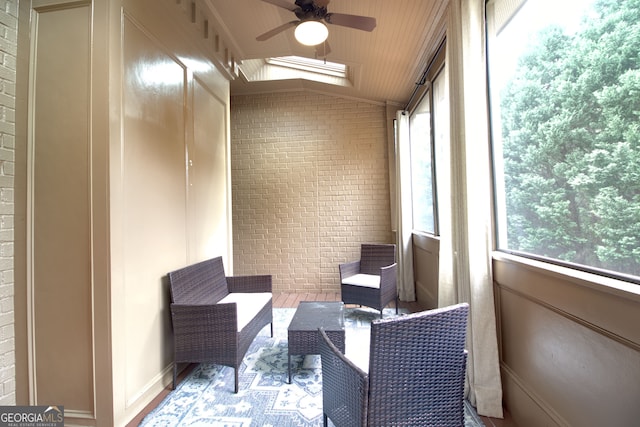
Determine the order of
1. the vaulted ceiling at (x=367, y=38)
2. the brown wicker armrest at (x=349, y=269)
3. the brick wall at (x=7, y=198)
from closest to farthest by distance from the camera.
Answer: the brick wall at (x=7, y=198) < the vaulted ceiling at (x=367, y=38) < the brown wicker armrest at (x=349, y=269)

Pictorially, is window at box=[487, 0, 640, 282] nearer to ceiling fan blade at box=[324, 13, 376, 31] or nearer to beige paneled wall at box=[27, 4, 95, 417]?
ceiling fan blade at box=[324, 13, 376, 31]

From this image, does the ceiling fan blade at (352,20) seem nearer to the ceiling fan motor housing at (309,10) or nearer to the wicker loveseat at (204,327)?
the ceiling fan motor housing at (309,10)

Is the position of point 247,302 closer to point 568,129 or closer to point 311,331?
point 311,331

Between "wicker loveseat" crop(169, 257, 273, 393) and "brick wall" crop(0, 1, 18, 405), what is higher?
"brick wall" crop(0, 1, 18, 405)

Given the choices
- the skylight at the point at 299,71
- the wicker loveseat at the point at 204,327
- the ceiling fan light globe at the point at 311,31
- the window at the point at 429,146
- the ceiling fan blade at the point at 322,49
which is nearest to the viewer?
the wicker loveseat at the point at 204,327

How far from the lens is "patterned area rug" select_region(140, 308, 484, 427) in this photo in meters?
1.62

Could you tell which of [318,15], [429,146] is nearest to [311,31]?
[318,15]

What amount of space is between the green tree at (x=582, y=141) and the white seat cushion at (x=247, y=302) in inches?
78.4

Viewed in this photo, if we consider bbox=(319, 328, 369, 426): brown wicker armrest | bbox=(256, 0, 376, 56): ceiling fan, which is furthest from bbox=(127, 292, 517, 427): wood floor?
bbox=(256, 0, 376, 56): ceiling fan

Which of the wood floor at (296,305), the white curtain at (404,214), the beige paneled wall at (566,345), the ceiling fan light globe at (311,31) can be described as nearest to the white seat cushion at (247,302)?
the wood floor at (296,305)

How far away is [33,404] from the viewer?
1.61 meters

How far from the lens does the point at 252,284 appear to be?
114 inches

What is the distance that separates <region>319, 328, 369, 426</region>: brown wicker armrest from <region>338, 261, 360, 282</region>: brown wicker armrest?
6.65 feet

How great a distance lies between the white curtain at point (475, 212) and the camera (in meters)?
1.67
